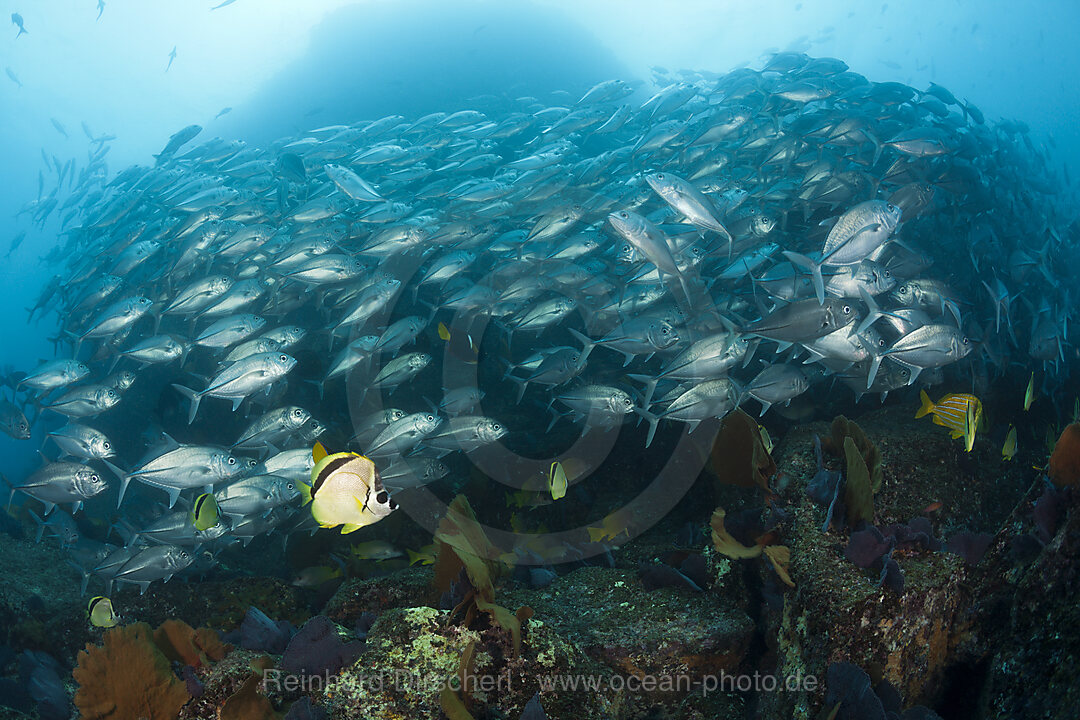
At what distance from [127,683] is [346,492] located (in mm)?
1311

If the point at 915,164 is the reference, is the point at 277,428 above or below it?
below

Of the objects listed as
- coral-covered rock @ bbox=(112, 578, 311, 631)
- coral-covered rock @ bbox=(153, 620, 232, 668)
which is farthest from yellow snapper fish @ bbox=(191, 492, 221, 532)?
coral-covered rock @ bbox=(153, 620, 232, 668)

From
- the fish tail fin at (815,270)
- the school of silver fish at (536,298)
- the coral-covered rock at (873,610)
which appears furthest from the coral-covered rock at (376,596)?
the fish tail fin at (815,270)

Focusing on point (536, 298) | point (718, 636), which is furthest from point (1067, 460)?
point (536, 298)

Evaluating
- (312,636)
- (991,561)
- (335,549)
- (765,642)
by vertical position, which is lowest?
(335,549)

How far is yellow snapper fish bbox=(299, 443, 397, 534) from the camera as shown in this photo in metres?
1.76

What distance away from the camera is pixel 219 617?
381 centimetres

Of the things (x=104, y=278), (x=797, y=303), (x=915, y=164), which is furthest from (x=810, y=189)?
(x=104, y=278)

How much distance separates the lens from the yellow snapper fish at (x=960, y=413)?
320 cm

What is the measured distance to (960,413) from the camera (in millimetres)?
3246

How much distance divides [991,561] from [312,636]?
299 cm

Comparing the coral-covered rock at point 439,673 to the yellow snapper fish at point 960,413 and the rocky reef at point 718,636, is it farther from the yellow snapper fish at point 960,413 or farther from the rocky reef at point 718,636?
the yellow snapper fish at point 960,413

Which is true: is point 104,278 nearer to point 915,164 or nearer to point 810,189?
point 810,189

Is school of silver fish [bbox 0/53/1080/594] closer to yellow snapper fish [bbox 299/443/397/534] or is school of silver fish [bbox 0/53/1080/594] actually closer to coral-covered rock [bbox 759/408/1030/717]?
coral-covered rock [bbox 759/408/1030/717]
